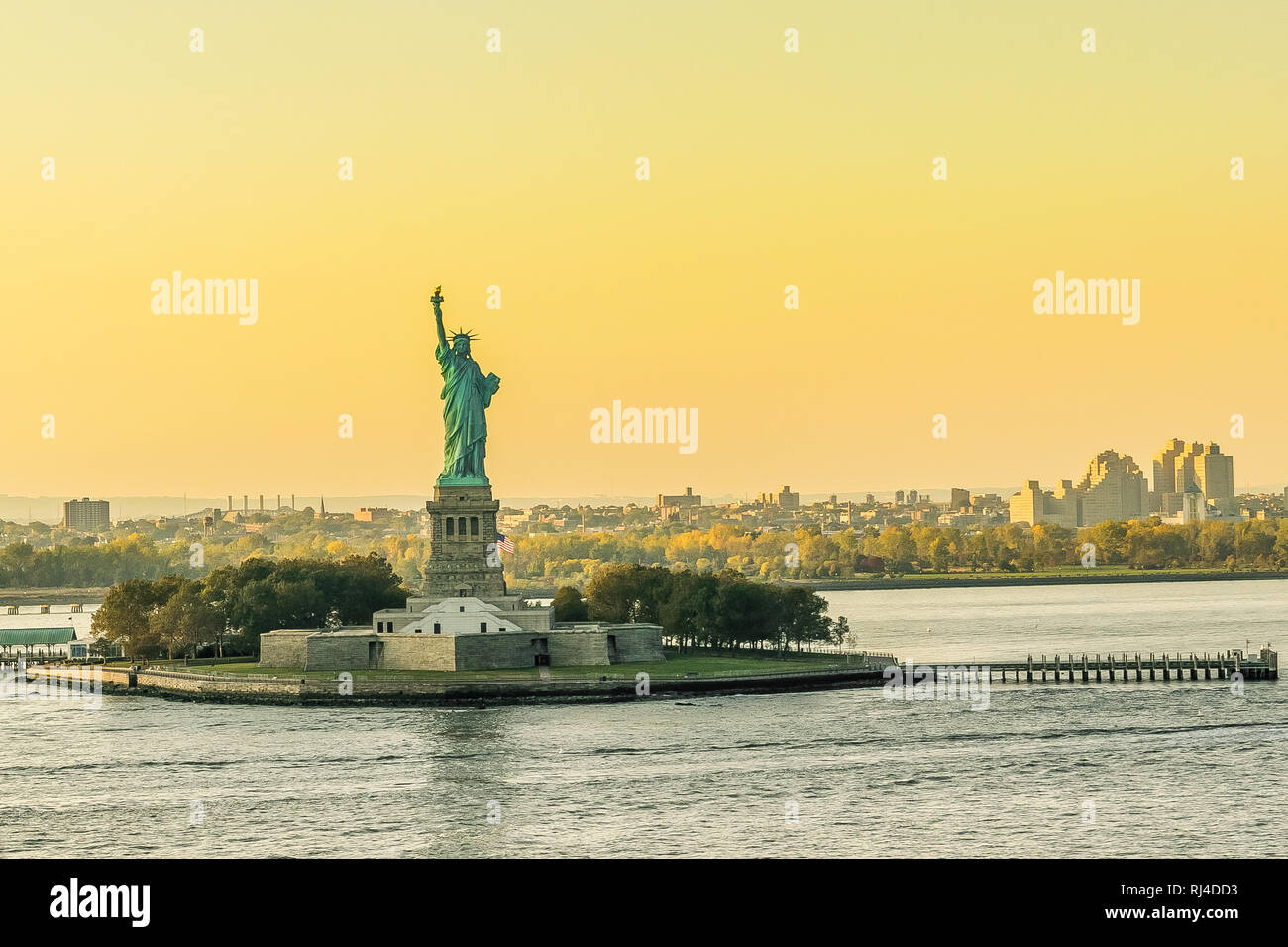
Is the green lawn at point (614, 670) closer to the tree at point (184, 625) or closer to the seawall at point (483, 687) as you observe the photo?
the seawall at point (483, 687)

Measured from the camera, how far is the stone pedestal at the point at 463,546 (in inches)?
2484

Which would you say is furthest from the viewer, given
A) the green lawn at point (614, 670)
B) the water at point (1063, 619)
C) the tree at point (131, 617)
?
the water at point (1063, 619)

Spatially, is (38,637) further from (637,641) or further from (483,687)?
(483,687)

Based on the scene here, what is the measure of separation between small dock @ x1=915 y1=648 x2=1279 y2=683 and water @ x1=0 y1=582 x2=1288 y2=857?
3.24m

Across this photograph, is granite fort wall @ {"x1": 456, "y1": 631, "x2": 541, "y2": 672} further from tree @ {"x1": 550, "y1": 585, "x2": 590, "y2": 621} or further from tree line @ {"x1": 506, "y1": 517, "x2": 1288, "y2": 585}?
tree line @ {"x1": 506, "y1": 517, "x2": 1288, "y2": 585}

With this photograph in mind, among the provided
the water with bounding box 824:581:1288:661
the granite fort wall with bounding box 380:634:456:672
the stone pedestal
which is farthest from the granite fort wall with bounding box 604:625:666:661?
the water with bounding box 824:581:1288:661

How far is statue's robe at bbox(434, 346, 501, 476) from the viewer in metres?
63.8

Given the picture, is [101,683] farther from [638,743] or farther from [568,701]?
[638,743]

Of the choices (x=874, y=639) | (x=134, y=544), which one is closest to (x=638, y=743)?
(x=874, y=639)

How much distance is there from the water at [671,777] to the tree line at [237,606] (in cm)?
850

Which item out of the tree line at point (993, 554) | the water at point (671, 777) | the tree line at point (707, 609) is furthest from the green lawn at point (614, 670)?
the tree line at point (993, 554)

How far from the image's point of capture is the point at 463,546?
63.8 meters

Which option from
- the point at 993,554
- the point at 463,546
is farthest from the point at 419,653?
the point at 993,554
